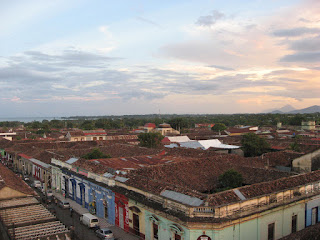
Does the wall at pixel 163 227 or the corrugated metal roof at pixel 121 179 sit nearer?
the wall at pixel 163 227

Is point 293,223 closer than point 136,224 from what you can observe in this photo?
Yes

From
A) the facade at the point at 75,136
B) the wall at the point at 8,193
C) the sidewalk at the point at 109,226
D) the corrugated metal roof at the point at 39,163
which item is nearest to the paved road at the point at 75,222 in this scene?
the sidewalk at the point at 109,226

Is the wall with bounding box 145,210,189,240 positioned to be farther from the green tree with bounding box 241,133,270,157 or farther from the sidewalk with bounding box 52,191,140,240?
the green tree with bounding box 241,133,270,157

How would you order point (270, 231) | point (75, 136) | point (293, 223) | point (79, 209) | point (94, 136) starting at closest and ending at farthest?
point (270, 231) < point (293, 223) < point (79, 209) < point (75, 136) < point (94, 136)

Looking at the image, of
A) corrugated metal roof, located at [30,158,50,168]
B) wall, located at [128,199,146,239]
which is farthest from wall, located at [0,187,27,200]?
corrugated metal roof, located at [30,158,50,168]

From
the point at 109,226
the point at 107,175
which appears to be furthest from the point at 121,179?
the point at 109,226

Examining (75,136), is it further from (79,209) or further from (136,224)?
(136,224)

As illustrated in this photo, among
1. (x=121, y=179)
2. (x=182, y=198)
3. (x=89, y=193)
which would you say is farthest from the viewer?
(x=89, y=193)

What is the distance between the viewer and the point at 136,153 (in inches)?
1268

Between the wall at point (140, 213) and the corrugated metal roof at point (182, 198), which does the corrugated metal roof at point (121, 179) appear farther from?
the corrugated metal roof at point (182, 198)

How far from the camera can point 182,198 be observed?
14469mm

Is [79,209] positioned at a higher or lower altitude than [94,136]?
lower

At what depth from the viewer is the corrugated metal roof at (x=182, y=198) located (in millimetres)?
13689

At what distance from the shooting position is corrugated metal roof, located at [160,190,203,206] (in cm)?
1369
